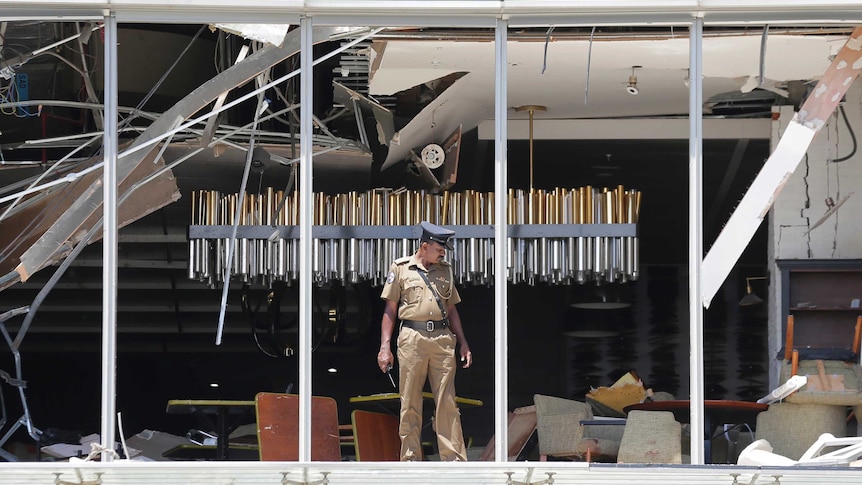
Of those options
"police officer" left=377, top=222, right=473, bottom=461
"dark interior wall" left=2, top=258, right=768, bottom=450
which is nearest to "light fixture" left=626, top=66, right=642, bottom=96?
"police officer" left=377, top=222, right=473, bottom=461

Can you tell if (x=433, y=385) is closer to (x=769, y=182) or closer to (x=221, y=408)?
(x=221, y=408)

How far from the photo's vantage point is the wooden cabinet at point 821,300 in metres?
9.64

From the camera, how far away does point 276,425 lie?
843 centimetres

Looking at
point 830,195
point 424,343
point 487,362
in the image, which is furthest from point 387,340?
point 487,362

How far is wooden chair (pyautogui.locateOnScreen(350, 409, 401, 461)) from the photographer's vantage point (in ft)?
28.1

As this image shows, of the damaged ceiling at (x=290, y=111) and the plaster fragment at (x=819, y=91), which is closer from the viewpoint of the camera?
the plaster fragment at (x=819, y=91)

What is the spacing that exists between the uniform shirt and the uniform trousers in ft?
0.36

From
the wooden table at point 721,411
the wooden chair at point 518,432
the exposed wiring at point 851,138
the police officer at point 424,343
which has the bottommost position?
the wooden chair at point 518,432

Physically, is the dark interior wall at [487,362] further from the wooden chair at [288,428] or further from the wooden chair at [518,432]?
the wooden chair at [288,428]

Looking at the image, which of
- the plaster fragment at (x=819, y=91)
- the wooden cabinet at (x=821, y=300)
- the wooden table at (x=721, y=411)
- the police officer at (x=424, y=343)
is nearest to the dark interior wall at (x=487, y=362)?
the wooden cabinet at (x=821, y=300)

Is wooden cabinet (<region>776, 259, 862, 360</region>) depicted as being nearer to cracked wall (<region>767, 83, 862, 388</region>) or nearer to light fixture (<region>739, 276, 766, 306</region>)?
cracked wall (<region>767, 83, 862, 388</region>)

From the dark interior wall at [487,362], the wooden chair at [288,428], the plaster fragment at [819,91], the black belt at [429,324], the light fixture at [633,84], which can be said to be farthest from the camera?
the dark interior wall at [487,362]

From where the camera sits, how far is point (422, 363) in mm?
7902

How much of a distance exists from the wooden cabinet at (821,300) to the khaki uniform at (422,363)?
3.01m
